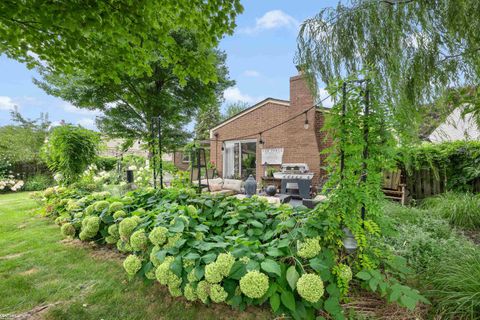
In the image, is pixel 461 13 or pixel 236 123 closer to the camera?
pixel 461 13

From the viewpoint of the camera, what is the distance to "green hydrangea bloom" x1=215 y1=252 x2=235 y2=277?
1621 mm

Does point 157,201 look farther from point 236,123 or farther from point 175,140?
point 175,140

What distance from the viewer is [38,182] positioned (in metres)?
10.5

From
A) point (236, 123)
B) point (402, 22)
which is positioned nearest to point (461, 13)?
point (402, 22)

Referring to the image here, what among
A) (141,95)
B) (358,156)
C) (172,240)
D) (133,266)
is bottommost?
(133,266)

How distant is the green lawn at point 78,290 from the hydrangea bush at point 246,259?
0.16 m

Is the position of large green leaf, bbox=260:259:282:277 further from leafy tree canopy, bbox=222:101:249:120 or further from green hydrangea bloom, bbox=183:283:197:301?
leafy tree canopy, bbox=222:101:249:120

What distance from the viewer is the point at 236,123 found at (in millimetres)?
10039

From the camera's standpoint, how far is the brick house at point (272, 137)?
7629mm

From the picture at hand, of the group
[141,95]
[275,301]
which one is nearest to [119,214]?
[275,301]

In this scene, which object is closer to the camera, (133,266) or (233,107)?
(133,266)

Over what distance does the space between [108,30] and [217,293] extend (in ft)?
8.17

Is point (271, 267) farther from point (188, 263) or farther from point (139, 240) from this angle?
point (139, 240)

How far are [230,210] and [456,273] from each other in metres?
2.05
